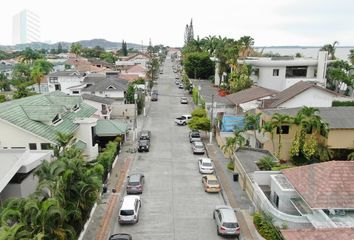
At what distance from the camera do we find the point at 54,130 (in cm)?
3409

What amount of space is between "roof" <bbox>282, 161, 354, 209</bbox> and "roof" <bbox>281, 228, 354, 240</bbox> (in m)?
3.70

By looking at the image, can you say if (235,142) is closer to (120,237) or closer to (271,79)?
(120,237)

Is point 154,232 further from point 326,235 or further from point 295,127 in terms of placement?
point 295,127

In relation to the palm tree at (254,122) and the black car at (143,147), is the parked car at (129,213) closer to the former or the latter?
the black car at (143,147)

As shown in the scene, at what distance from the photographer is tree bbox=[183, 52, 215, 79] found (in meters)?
106

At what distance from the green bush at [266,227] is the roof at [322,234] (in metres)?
A: 4.92

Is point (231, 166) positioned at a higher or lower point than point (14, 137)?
lower

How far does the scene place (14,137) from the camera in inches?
1260

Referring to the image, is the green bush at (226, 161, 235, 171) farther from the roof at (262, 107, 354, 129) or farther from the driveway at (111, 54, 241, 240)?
the roof at (262, 107, 354, 129)

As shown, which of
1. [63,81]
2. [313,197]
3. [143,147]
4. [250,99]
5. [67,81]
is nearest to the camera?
[313,197]

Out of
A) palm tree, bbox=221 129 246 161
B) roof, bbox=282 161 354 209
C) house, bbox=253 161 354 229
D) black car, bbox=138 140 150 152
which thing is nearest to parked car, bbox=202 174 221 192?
house, bbox=253 161 354 229

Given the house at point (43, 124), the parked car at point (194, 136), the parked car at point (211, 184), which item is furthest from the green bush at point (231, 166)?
the house at point (43, 124)

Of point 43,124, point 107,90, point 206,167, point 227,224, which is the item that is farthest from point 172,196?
point 107,90

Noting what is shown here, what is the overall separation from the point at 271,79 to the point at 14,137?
48.8 meters
